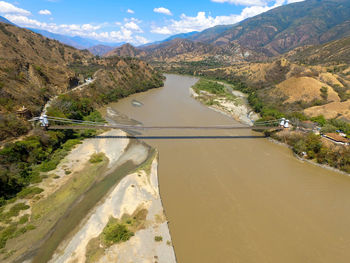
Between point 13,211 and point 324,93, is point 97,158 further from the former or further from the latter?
point 324,93

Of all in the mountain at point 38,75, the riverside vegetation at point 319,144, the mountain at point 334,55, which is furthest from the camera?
the mountain at point 334,55

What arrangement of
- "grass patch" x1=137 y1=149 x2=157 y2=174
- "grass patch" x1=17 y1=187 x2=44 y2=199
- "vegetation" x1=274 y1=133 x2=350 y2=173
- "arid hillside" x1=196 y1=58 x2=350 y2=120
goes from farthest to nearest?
"arid hillside" x1=196 y1=58 x2=350 y2=120, "vegetation" x1=274 y1=133 x2=350 y2=173, "grass patch" x1=137 y1=149 x2=157 y2=174, "grass patch" x1=17 y1=187 x2=44 y2=199

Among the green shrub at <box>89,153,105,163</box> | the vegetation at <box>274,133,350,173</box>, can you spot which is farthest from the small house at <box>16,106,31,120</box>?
the vegetation at <box>274,133,350,173</box>

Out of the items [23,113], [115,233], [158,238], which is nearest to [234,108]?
[158,238]

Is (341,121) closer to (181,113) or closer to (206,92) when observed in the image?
(181,113)

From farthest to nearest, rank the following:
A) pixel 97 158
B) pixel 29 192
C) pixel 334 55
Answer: pixel 334 55 → pixel 97 158 → pixel 29 192

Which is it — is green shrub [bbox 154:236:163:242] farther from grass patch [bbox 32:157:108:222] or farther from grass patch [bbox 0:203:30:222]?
grass patch [bbox 0:203:30:222]

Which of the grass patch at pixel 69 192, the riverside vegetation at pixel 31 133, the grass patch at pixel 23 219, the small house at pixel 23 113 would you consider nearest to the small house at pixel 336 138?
the grass patch at pixel 69 192

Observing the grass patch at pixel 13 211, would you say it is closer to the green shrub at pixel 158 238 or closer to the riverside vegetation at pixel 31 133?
the riverside vegetation at pixel 31 133

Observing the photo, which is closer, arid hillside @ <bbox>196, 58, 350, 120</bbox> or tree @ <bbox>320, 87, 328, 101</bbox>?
arid hillside @ <bbox>196, 58, 350, 120</bbox>

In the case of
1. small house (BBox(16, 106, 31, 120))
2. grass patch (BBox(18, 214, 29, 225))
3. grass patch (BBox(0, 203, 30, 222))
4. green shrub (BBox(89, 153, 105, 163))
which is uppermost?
small house (BBox(16, 106, 31, 120))
